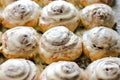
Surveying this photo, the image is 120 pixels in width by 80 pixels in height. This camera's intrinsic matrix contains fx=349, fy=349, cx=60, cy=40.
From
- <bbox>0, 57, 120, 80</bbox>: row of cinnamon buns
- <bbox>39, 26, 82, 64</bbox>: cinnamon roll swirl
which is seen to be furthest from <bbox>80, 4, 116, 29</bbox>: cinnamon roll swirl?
<bbox>0, 57, 120, 80</bbox>: row of cinnamon buns

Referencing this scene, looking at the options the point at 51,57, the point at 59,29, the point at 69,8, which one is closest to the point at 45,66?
the point at 51,57

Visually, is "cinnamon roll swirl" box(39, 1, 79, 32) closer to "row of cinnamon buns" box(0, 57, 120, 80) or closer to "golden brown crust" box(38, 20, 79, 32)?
"golden brown crust" box(38, 20, 79, 32)

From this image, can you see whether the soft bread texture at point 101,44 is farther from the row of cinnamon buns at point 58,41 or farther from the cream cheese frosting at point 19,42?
the cream cheese frosting at point 19,42

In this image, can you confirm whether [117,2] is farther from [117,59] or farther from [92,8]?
[117,59]

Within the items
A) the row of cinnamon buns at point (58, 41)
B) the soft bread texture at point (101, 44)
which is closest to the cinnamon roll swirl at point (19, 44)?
the row of cinnamon buns at point (58, 41)

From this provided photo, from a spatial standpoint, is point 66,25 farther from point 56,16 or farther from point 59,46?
point 59,46
